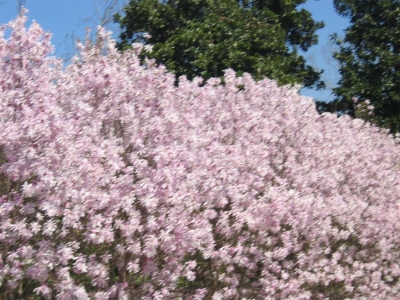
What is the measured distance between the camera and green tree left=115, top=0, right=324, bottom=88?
11.7 metres

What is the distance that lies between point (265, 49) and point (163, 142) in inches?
360

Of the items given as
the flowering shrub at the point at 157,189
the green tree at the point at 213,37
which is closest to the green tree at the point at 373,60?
the green tree at the point at 213,37

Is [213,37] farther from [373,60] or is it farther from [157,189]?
[157,189]

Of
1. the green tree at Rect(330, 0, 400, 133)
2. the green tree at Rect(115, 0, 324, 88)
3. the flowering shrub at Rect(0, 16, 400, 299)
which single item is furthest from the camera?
the green tree at Rect(330, 0, 400, 133)

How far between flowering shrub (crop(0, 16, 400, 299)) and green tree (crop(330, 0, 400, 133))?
28.5 feet

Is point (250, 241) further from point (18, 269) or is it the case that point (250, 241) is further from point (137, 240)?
point (18, 269)

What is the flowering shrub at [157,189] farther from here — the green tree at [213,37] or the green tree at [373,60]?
the green tree at [373,60]

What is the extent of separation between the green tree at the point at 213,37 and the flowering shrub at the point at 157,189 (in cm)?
453

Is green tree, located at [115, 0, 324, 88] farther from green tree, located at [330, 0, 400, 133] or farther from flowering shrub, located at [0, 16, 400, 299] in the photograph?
flowering shrub, located at [0, 16, 400, 299]

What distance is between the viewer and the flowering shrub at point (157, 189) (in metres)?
3.63

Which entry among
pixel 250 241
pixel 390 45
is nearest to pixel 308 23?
pixel 390 45

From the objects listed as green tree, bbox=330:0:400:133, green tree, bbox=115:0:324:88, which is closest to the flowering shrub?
green tree, bbox=115:0:324:88

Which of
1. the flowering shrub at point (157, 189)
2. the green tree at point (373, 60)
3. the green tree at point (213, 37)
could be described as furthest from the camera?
the green tree at point (373, 60)

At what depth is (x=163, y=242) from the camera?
4113 millimetres
